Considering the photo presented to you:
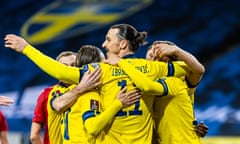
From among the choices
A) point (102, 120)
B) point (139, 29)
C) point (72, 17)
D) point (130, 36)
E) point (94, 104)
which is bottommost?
point (102, 120)

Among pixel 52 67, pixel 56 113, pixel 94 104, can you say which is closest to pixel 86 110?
pixel 94 104

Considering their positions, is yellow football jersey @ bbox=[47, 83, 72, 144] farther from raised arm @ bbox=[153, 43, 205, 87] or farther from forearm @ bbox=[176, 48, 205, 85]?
forearm @ bbox=[176, 48, 205, 85]

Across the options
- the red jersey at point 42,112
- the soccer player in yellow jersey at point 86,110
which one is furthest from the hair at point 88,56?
the red jersey at point 42,112

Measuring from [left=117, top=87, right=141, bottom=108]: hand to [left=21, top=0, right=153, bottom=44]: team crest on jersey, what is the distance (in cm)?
737

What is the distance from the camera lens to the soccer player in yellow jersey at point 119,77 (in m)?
3.50

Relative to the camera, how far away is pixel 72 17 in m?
11.2

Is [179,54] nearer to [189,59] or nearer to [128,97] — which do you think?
[189,59]

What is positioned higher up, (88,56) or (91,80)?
(88,56)

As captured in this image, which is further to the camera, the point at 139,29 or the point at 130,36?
the point at 139,29

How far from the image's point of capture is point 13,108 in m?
10.5

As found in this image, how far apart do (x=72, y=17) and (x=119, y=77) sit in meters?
7.78

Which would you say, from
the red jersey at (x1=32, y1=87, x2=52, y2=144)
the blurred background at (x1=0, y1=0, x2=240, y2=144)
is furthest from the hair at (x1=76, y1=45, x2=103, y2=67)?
the blurred background at (x1=0, y1=0, x2=240, y2=144)

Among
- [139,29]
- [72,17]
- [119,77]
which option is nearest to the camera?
[119,77]

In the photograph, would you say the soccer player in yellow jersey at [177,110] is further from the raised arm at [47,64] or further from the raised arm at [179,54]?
the raised arm at [47,64]
